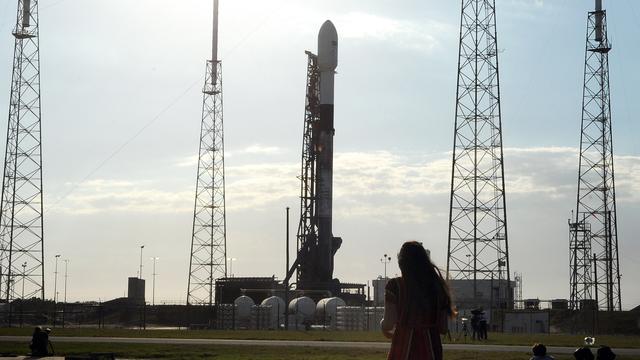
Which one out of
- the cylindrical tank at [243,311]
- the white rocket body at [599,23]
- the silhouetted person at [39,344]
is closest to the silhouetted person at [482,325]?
the silhouetted person at [39,344]

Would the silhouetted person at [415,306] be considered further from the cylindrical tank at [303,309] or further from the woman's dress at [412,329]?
the cylindrical tank at [303,309]

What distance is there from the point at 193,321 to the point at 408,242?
73.5m

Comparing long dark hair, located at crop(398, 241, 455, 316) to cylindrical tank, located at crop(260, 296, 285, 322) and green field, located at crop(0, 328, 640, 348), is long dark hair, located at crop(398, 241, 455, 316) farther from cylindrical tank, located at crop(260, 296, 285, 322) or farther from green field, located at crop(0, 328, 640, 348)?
cylindrical tank, located at crop(260, 296, 285, 322)

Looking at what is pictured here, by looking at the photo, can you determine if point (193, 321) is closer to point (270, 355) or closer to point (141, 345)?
point (141, 345)

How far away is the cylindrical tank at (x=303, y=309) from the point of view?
216 ft

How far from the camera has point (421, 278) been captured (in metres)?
7.37

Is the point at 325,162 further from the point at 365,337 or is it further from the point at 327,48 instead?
the point at 365,337

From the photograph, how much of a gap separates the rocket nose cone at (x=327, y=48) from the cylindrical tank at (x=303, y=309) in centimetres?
2432

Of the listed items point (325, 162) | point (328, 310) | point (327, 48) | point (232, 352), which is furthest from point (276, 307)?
point (232, 352)

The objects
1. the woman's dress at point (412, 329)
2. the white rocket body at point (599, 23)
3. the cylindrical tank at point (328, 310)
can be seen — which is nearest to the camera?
the woman's dress at point (412, 329)

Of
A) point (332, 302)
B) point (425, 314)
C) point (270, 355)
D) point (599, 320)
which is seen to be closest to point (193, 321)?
point (332, 302)

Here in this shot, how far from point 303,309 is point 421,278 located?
196 ft

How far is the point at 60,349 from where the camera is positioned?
94.7ft

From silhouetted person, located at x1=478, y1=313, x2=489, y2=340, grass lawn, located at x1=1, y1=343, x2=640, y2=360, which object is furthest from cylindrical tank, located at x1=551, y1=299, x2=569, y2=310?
grass lawn, located at x1=1, y1=343, x2=640, y2=360
